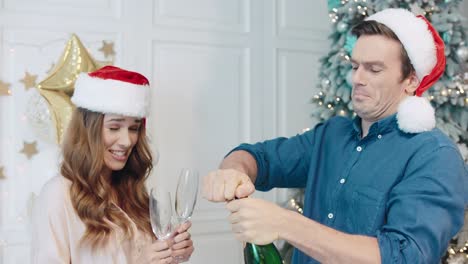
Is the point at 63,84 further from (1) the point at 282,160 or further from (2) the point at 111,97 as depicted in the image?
(1) the point at 282,160

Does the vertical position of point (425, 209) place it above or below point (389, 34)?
below

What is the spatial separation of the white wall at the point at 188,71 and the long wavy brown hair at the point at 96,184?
0.90 metres

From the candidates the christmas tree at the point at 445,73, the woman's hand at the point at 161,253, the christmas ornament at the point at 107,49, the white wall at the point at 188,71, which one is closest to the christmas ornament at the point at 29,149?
the white wall at the point at 188,71

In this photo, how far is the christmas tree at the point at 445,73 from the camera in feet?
8.52

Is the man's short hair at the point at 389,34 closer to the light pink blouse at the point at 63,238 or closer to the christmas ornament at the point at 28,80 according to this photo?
the light pink blouse at the point at 63,238

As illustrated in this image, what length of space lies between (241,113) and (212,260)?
2.90ft

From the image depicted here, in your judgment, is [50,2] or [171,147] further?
[171,147]

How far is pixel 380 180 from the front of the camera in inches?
59.9

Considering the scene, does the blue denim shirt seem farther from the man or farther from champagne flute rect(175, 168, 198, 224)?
champagne flute rect(175, 168, 198, 224)

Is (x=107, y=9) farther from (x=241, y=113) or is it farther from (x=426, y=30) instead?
(x=426, y=30)

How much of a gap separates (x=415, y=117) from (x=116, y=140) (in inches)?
40.6

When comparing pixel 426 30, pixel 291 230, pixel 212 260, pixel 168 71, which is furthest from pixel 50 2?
pixel 291 230

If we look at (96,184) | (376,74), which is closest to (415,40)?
(376,74)

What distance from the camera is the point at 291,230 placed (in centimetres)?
120
